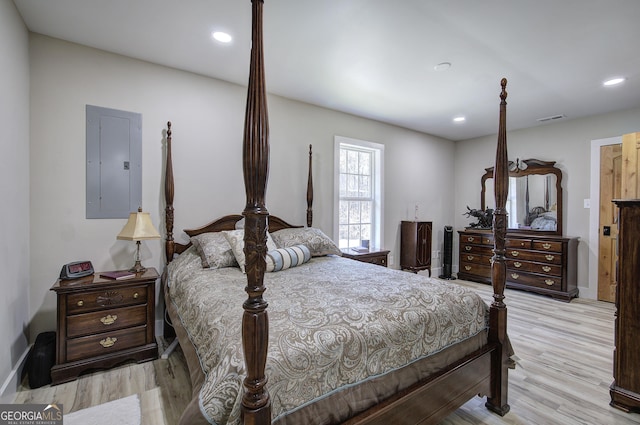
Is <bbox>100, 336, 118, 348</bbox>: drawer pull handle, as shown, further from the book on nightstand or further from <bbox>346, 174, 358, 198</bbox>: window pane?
<bbox>346, 174, 358, 198</bbox>: window pane

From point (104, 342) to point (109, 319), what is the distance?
0.56 feet

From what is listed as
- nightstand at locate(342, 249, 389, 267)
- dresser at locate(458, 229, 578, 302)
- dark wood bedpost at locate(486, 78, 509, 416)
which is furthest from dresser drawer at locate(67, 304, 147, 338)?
dresser at locate(458, 229, 578, 302)

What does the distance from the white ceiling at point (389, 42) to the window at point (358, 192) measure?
3.05 ft

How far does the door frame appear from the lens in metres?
4.13

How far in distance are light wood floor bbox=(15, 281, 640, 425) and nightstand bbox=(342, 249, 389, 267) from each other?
5.13 ft

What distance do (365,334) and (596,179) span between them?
474 cm

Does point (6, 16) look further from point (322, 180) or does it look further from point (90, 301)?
point (322, 180)

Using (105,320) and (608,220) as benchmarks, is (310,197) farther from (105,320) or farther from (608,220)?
(608,220)

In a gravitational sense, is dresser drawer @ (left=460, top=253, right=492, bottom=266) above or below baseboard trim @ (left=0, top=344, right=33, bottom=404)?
above

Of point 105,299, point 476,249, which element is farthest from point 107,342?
point 476,249

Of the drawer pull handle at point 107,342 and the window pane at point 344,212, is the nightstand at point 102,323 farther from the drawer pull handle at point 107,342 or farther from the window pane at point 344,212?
the window pane at point 344,212

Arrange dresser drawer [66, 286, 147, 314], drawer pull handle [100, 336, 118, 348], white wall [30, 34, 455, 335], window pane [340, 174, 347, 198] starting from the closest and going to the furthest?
dresser drawer [66, 286, 147, 314]
drawer pull handle [100, 336, 118, 348]
white wall [30, 34, 455, 335]
window pane [340, 174, 347, 198]

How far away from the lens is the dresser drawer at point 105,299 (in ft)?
6.88

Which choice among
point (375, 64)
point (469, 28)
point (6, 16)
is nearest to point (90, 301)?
point (6, 16)
